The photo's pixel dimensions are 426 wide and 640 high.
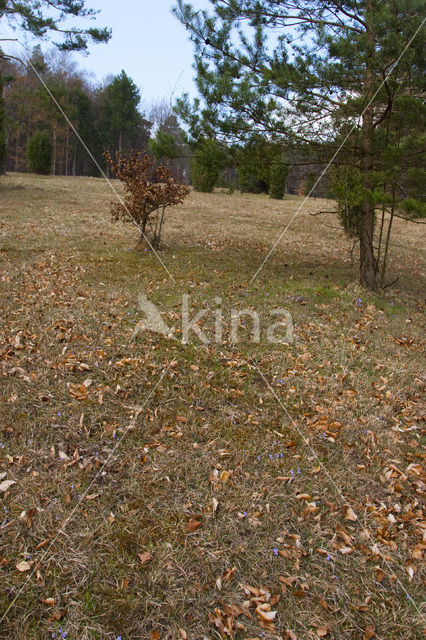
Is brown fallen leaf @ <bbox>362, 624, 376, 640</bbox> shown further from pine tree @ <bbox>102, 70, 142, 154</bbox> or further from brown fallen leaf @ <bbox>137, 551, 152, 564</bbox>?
pine tree @ <bbox>102, 70, 142, 154</bbox>

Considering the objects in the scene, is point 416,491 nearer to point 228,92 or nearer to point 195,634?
point 195,634

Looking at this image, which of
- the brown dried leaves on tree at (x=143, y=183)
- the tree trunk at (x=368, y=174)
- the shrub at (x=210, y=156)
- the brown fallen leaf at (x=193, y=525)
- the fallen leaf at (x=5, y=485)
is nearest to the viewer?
the brown fallen leaf at (x=193, y=525)

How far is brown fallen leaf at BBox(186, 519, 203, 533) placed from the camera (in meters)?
2.52

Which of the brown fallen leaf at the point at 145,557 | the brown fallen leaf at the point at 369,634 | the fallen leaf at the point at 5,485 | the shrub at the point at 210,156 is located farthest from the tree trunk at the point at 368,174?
the fallen leaf at the point at 5,485

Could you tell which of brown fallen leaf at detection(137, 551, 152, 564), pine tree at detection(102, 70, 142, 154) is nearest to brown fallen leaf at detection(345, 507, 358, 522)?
brown fallen leaf at detection(137, 551, 152, 564)

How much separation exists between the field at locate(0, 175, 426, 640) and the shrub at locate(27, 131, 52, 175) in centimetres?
2179

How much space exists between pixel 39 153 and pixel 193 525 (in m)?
26.5

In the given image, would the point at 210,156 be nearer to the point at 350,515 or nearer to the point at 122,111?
the point at 350,515

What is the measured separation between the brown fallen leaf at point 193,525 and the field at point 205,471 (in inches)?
0.6

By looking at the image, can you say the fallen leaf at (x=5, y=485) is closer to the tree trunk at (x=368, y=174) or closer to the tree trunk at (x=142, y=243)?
the tree trunk at (x=368, y=174)

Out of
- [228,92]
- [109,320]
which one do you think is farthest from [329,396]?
[228,92]

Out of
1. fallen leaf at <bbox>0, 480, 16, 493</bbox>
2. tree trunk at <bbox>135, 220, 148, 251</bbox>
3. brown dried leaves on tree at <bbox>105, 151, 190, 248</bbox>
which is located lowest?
fallen leaf at <bbox>0, 480, 16, 493</bbox>

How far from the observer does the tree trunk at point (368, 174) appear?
4997mm

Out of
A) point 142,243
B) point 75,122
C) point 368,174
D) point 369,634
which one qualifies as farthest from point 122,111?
point 369,634
